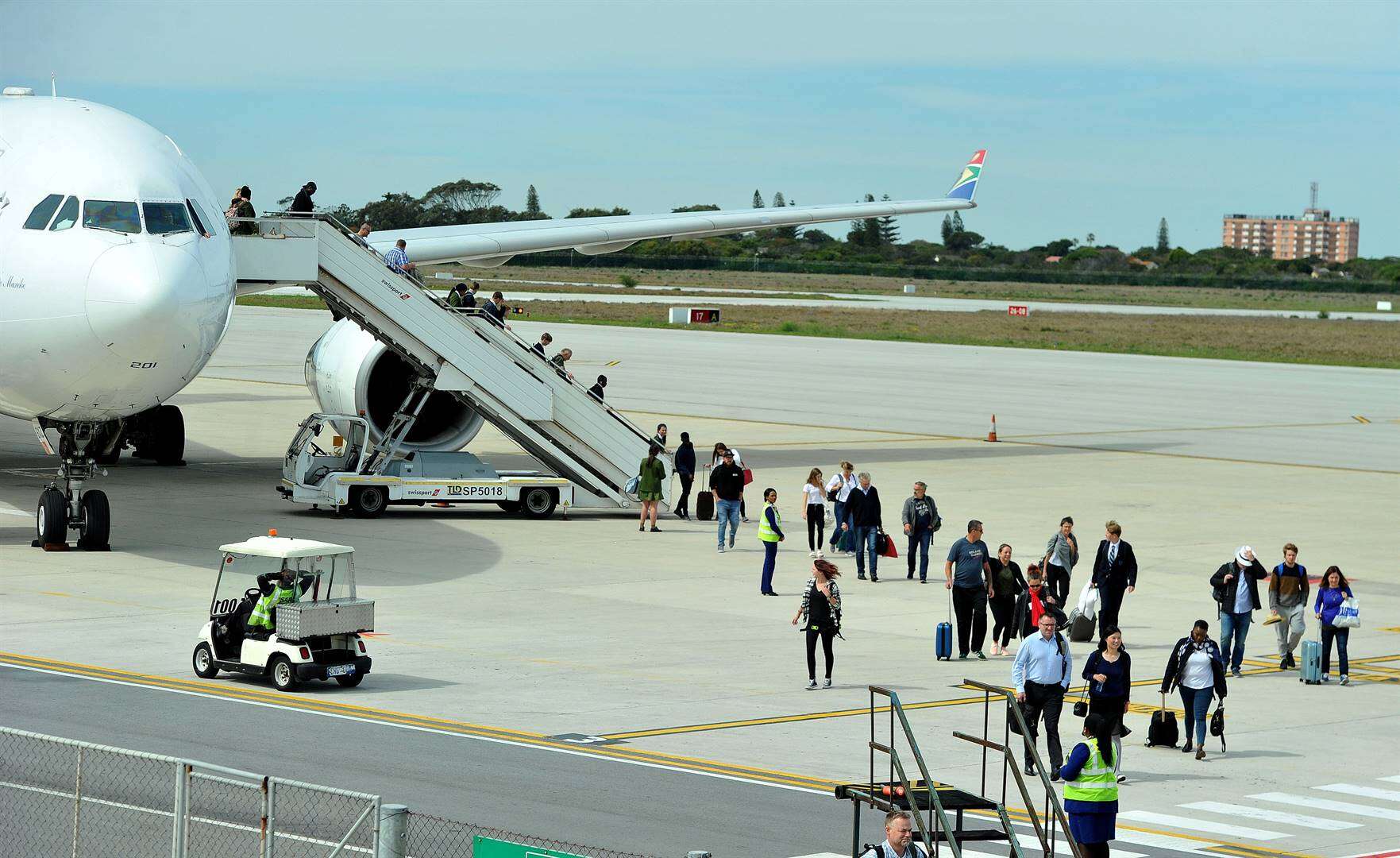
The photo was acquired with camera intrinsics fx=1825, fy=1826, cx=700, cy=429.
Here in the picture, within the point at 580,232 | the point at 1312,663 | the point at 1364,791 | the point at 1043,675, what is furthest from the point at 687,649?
the point at 580,232

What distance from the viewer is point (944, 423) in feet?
179

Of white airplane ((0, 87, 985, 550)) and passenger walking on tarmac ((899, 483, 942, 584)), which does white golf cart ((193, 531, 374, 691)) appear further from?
passenger walking on tarmac ((899, 483, 942, 584))

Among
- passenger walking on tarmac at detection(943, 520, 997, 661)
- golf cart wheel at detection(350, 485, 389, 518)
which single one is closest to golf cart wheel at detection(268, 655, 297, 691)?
passenger walking on tarmac at detection(943, 520, 997, 661)

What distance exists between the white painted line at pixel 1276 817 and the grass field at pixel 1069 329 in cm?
7298

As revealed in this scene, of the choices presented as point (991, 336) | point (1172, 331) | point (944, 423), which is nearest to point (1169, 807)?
point (944, 423)

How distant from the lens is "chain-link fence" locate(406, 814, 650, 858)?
44.8ft

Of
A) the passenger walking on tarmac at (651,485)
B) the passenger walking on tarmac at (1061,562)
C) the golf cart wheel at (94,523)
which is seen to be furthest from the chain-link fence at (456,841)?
the passenger walking on tarmac at (651,485)

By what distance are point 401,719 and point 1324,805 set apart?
9006 mm

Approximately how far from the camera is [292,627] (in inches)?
805

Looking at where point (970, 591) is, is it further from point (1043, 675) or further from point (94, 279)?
point (94, 279)

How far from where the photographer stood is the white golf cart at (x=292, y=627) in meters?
20.4

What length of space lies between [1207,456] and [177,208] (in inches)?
1179

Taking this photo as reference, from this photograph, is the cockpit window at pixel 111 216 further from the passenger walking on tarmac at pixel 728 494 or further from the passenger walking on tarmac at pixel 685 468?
the passenger walking on tarmac at pixel 685 468

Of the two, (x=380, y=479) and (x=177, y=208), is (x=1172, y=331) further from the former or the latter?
(x=177, y=208)
